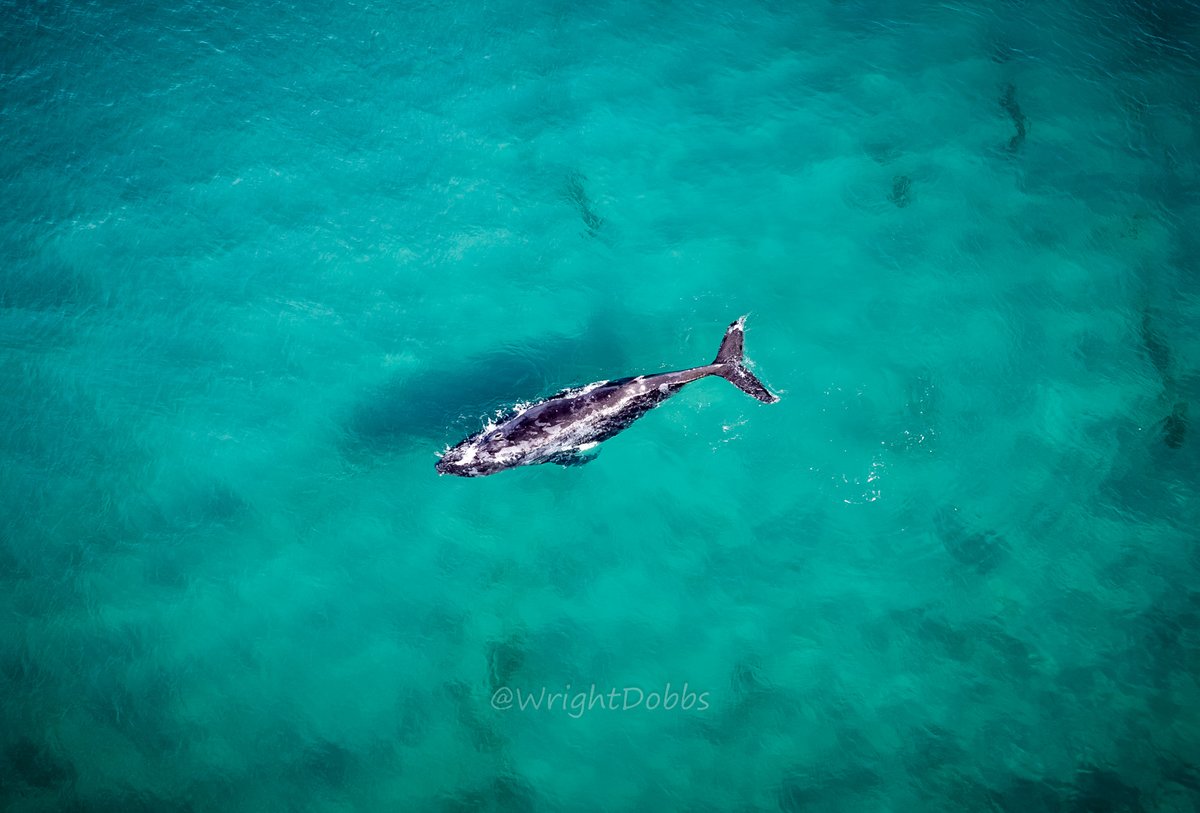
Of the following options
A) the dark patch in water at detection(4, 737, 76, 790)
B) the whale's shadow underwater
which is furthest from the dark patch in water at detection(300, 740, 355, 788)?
the whale's shadow underwater

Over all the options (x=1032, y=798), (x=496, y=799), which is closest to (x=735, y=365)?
(x=496, y=799)

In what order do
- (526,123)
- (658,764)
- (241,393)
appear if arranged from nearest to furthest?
(658,764) → (241,393) → (526,123)

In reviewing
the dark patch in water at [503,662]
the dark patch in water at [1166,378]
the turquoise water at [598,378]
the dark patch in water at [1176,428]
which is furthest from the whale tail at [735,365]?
the dark patch in water at [1176,428]

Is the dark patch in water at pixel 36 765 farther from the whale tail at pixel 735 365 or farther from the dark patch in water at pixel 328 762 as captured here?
the whale tail at pixel 735 365

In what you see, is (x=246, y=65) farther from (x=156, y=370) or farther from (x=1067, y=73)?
(x=1067, y=73)

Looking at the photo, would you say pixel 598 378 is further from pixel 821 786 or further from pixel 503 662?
pixel 821 786

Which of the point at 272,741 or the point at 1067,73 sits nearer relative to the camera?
the point at 272,741

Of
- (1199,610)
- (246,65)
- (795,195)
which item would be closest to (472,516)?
(795,195)
